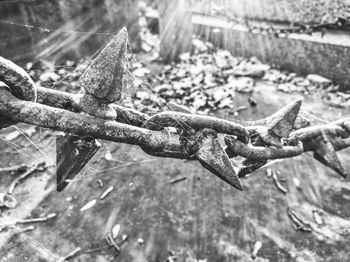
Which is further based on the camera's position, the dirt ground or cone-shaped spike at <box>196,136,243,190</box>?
the dirt ground

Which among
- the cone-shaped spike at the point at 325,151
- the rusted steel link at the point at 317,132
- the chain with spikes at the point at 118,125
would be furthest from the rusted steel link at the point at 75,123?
the cone-shaped spike at the point at 325,151

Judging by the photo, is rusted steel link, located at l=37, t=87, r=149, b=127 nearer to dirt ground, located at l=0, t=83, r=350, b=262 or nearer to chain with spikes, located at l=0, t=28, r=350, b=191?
chain with spikes, located at l=0, t=28, r=350, b=191

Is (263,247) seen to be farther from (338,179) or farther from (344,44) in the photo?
(344,44)

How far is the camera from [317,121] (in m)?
3.47

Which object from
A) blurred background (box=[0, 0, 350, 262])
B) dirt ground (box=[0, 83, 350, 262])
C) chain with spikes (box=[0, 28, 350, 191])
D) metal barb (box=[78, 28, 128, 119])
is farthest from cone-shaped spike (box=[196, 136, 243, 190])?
dirt ground (box=[0, 83, 350, 262])

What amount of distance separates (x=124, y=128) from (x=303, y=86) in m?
3.76

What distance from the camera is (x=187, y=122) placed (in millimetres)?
1123

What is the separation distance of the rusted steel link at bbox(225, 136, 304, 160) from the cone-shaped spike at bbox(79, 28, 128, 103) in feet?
1.76

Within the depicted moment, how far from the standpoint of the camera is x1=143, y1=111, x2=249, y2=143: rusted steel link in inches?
43.4

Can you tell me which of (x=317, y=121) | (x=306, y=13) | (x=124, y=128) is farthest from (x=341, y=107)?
(x=124, y=128)

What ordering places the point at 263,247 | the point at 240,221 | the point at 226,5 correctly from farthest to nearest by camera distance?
the point at 226,5, the point at 240,221, the point at 263,247

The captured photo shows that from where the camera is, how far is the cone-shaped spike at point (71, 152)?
3.75 ft

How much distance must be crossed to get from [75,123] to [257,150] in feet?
2.50

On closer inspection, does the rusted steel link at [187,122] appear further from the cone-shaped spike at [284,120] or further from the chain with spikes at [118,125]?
the cone-shaped spike at [284,120]
